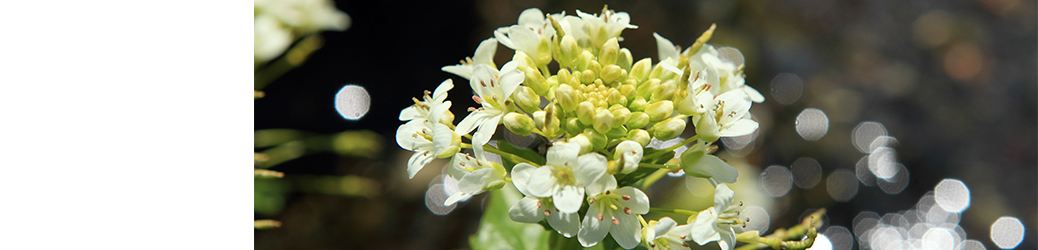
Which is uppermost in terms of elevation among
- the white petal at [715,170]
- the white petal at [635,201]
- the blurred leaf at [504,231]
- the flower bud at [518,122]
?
the flower bud at [518,122]

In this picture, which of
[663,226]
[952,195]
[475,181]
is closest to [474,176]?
[475,181]

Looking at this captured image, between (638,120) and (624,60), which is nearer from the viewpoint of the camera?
(638,120)

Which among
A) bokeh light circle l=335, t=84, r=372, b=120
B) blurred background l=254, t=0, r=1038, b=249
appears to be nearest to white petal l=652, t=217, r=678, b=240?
blurred background l=254, t=0, r=1038, b=249

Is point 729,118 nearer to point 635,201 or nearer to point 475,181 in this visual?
point 635,201

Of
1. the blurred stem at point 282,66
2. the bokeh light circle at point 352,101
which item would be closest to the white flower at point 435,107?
the blurred stem at point 282,66

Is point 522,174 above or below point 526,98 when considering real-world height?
below

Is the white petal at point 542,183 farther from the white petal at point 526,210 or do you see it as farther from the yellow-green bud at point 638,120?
the yellow-green bud at point 638,120

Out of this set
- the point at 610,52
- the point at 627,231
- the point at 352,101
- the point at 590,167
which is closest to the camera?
the point at 590,167
